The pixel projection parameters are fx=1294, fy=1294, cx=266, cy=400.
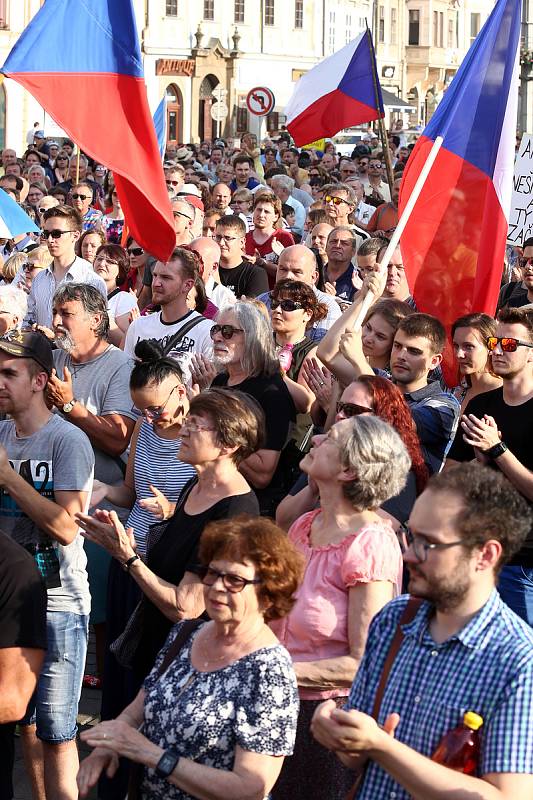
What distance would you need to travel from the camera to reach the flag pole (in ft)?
17.9

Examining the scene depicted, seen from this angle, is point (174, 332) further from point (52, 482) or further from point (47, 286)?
point (52, 482)

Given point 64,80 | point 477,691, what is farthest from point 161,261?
point 477,691

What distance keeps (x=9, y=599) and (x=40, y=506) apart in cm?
66

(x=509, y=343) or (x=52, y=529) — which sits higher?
(x=509, y=343)

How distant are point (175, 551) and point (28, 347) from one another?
3.36 ft

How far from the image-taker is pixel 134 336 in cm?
717

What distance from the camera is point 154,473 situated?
5359 millimetres

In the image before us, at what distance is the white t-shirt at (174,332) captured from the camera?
673 centimetres

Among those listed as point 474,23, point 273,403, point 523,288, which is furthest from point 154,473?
point 474,23

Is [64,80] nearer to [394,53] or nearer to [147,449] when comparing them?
[147,449]

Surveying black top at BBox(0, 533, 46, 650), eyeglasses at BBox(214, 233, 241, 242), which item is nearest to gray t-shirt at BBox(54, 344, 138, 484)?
black top at BBox(0, 533, 46, 650)

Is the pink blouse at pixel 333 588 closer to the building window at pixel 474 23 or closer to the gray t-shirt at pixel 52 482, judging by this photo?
the gray t-shirt at pixel 52 482

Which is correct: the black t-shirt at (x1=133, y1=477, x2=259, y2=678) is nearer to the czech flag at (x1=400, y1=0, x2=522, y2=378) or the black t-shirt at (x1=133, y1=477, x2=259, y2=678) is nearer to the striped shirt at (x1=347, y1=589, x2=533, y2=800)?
the striped shirt at (x1=347, y1=589, x2=533, y2=800)

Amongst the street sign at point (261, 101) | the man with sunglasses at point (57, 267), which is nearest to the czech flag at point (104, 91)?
the man with sunglasses at point (57, 267)
